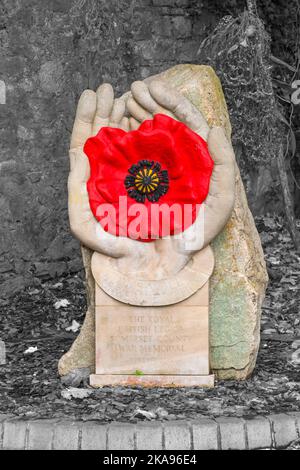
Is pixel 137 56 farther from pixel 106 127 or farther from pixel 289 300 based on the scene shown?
pixel 106 127

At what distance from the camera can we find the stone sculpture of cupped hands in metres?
5.04

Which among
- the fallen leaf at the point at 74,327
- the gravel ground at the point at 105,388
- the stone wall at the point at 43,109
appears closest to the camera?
the gravel ground at the point at 105,388

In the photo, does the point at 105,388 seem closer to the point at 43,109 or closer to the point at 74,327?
the point at 74,327

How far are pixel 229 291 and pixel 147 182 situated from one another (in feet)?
2.18

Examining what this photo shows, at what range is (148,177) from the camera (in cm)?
512

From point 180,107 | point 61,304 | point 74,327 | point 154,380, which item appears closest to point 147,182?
point 180,107

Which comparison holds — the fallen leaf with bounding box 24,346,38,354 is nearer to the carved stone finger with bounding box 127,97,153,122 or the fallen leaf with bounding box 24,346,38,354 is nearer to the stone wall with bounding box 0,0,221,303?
the stone wall with bounding box 0,0,221,303

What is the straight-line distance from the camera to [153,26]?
316 inches

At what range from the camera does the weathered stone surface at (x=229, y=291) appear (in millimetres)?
5121

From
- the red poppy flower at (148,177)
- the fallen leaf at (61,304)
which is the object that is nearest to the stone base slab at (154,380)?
the red poppy flower at (148,177)

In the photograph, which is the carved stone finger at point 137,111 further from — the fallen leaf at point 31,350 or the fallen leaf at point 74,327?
the fallen leaf at point 74,327

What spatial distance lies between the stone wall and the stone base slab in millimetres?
2203

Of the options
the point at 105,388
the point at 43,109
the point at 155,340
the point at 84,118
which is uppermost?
the point at 43,109

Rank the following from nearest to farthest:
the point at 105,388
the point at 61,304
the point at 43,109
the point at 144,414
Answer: the point at 144,414 → the point at 105,388 → the point at 61,304 → the point at 43,109
